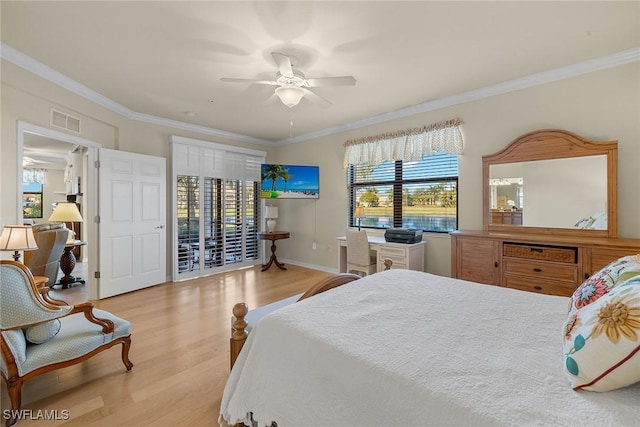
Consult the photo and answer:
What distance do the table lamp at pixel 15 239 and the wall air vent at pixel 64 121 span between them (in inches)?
51.6

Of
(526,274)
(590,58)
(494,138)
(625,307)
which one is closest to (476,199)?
(494,138)

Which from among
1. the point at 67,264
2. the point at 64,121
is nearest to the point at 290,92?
the point at 64,121

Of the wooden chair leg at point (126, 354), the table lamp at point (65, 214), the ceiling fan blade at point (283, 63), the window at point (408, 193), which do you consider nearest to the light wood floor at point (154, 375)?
the wooden chair leg at point (126, 354)

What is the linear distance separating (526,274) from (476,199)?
1093 mm

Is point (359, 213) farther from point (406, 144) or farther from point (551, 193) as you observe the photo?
point (551, 193)

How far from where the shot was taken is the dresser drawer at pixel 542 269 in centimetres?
251

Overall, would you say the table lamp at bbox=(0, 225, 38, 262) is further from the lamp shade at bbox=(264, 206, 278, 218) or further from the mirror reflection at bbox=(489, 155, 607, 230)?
the mirror reflection at bbox=(489, 155, 607, 230)

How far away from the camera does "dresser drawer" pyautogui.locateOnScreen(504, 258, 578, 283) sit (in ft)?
8.23

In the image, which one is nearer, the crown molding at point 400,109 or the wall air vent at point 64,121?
→ the crown molding at point 400,109

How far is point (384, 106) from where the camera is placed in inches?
155

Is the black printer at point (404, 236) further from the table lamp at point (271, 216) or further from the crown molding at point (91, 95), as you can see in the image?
the crown molding at point (91, 95)

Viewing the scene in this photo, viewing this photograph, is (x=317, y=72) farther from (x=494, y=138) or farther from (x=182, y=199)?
(x=182, y=199)

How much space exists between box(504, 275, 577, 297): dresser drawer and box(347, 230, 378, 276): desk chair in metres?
1.61

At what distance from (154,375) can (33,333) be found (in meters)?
0.79
